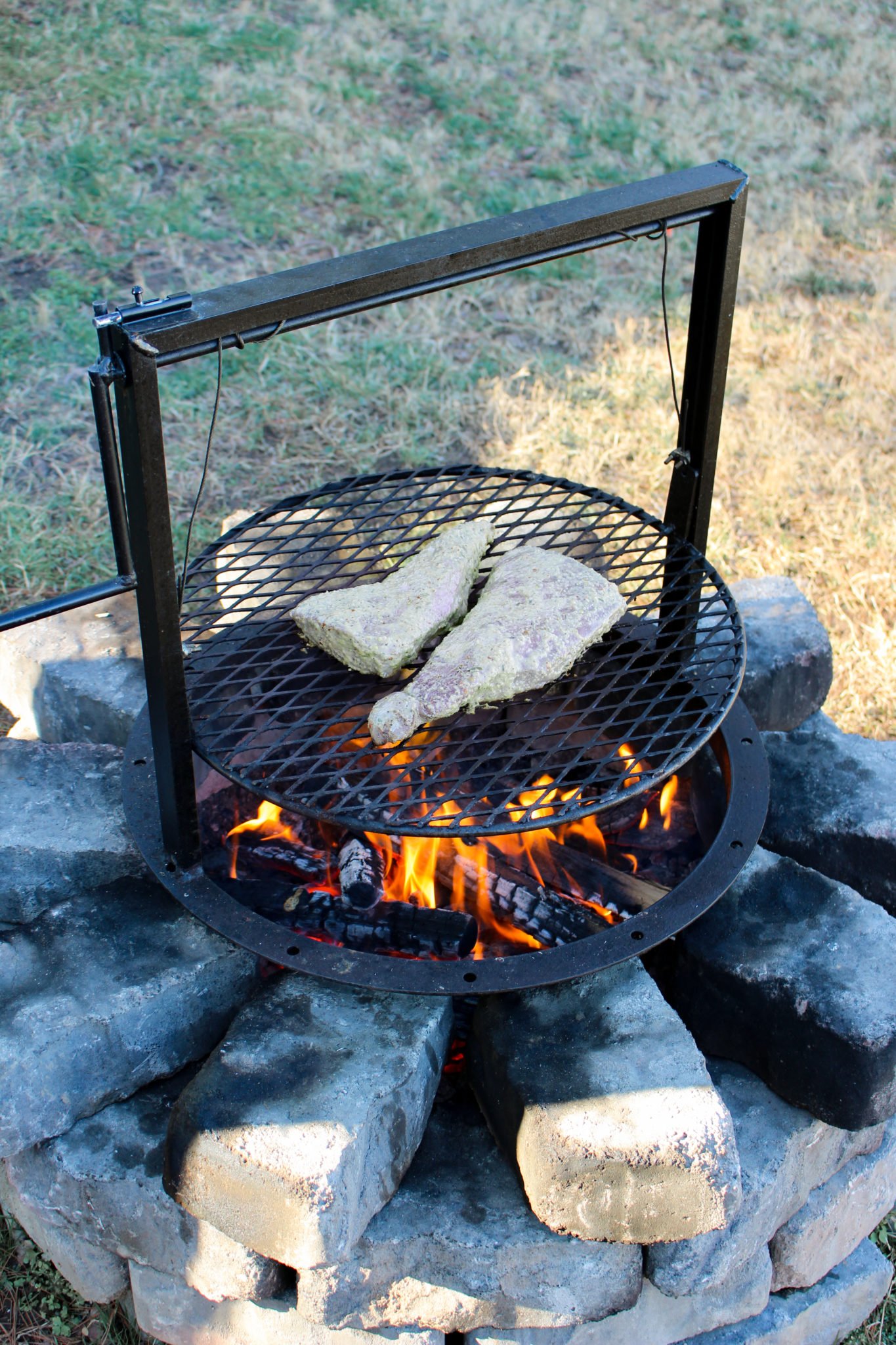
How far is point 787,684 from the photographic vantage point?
9.91 feet

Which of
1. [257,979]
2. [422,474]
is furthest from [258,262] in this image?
[257,979]

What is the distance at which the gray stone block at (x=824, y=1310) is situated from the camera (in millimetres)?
2254

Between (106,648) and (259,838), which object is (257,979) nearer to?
(259,838)

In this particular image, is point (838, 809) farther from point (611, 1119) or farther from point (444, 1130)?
point (444, 1130)

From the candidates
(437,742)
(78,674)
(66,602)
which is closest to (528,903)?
(437,742)

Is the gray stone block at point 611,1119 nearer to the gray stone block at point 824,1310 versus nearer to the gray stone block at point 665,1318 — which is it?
the gray stone block at point 665,1318

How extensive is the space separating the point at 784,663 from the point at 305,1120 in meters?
1.69

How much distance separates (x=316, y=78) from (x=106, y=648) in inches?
182

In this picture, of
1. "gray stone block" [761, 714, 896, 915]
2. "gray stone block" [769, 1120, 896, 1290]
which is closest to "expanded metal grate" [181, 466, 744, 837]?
"gray stone block" [761, 714, 896, 915]

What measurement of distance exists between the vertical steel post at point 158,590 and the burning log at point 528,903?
0.53 meters

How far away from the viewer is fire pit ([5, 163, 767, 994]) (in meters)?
1.78

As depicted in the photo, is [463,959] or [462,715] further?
[462,715]

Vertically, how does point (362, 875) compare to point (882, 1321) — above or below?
above

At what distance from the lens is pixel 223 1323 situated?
2.11m
